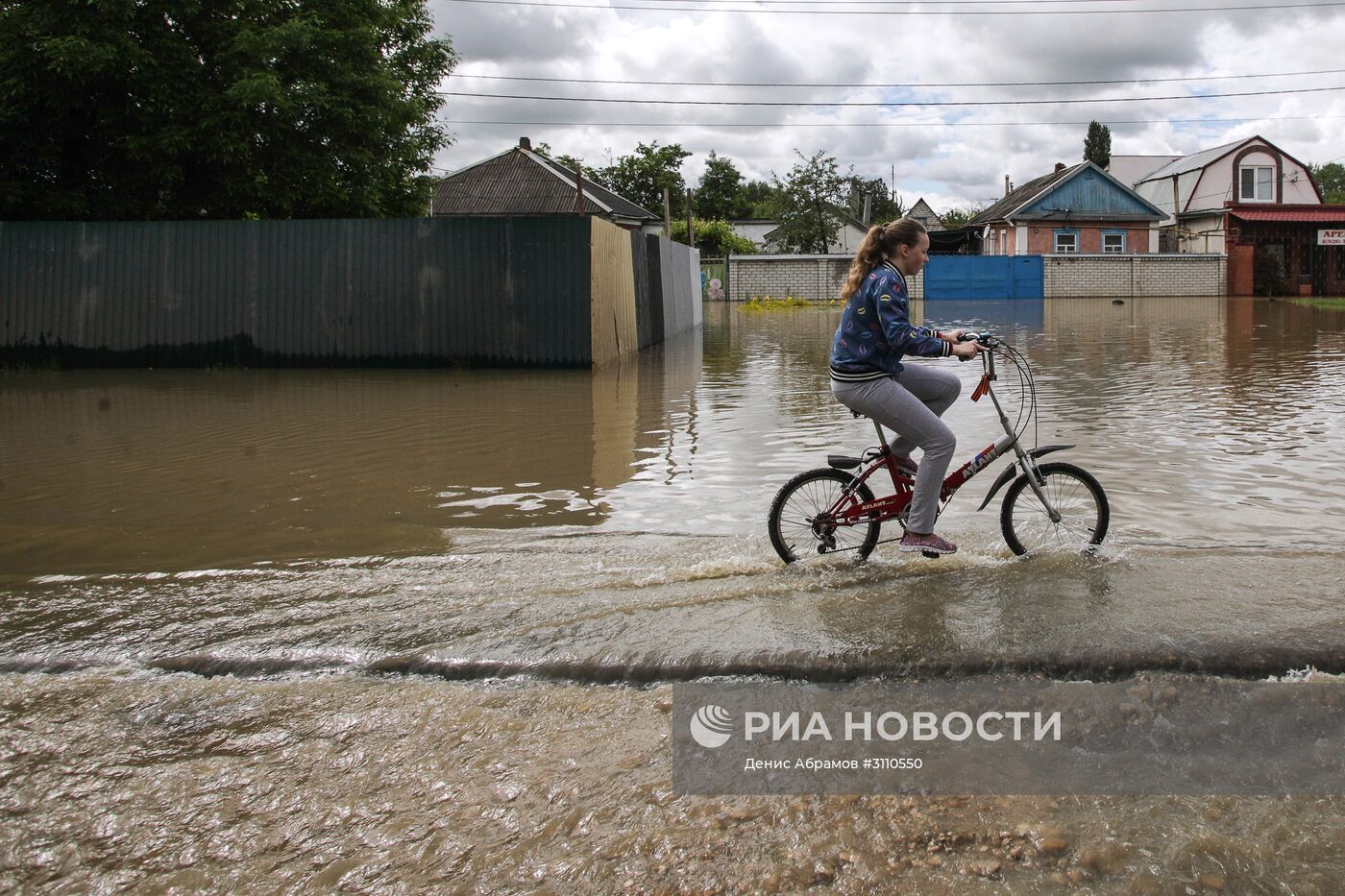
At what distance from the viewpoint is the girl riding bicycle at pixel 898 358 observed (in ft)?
16.4

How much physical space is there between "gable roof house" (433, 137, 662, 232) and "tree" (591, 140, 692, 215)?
66.9 ft

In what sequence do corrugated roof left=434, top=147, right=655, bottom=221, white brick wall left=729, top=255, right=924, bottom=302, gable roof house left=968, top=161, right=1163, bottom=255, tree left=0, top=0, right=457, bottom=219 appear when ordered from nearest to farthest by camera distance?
tree left=0, top=0, right=457, bottom=219 → white brick wall left=729, top=255, right=924, bottom=302 → corrugated roof left=434, top=147, right=655, bottom=221 → gable roof house left=968, top=161, right=1163, bottom=255

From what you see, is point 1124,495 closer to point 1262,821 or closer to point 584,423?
point 1262,821

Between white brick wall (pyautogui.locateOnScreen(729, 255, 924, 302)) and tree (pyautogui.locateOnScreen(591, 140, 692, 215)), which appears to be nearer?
white brick wall (pyautogui.locateOnScreen(729, 255, 924, 302))

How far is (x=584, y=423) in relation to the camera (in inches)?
417

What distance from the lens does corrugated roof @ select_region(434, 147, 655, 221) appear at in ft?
152

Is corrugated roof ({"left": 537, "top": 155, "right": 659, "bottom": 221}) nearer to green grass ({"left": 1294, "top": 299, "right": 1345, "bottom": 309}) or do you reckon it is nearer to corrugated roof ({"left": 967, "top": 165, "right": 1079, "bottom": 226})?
corrugated roof ({"left": 967, "top": 165, "right": 1079, "bottom": 226})

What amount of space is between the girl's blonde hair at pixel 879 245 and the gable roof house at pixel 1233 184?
5103cm

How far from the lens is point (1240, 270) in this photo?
1804 inches

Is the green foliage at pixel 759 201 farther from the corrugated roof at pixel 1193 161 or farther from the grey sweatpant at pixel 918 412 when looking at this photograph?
the grey sweatpant at pixel 918 412

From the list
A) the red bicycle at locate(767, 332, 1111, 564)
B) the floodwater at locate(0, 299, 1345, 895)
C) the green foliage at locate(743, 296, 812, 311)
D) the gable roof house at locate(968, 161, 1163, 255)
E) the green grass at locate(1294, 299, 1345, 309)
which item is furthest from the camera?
the gable roof house at locate(968, 161, 1163, 255)

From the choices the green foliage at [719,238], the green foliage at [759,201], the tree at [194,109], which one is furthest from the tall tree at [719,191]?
the tree at [194,109]

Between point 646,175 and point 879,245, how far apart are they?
66.1 m

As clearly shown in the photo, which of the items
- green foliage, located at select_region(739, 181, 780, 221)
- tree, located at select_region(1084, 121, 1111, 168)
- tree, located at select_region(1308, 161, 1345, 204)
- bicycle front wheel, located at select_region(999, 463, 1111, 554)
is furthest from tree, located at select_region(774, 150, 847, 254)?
tree, located at select_region(1308, 161, 1345, 204)
